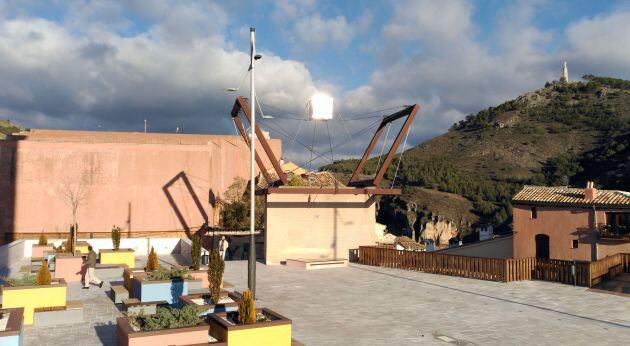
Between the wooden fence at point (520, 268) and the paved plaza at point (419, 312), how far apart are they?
645mm

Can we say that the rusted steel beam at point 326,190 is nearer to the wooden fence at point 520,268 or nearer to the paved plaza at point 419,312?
the wooden fence at point 520,268

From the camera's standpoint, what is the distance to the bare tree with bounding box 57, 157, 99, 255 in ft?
121

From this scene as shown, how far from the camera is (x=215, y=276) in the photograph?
14211mm

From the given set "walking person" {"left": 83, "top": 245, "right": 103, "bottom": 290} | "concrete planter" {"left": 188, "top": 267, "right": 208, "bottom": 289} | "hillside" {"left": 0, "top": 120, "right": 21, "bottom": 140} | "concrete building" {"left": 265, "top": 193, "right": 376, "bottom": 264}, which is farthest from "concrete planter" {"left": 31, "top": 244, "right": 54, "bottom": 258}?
"hillside" {"left": 0, "top": 120, "right": 21, "bottom": 140}

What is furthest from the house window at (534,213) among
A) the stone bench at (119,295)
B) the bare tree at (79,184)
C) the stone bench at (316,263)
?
the bare tree at (79,184)

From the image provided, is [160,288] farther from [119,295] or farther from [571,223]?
[571,223]

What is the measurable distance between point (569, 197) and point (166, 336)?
87.1 ft

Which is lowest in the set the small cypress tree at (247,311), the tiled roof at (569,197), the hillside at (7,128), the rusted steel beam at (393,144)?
the small cypress tree at (247,311)

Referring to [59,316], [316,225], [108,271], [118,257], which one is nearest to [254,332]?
[59,316]

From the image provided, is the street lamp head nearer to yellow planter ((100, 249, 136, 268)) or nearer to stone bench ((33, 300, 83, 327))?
yellow planter ((100, 249, 136, 268))

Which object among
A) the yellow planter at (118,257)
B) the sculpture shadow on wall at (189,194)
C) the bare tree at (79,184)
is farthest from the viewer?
the sculpture shadow on wall at (189,194)

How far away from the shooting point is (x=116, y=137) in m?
44.8

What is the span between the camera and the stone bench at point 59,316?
533 inches

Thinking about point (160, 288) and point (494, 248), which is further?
point (494, 248)
